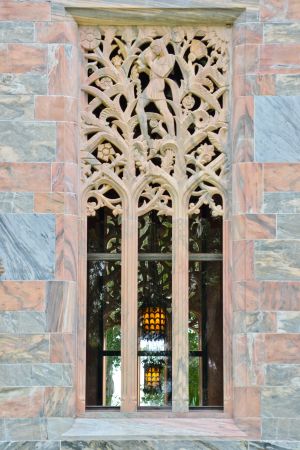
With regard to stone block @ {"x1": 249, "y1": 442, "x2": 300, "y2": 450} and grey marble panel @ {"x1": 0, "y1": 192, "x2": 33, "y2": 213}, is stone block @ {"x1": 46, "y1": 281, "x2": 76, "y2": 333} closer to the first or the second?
grey marble panel @ {"x1": 0, "y1": 192, "x2": 33, "y2": 213}

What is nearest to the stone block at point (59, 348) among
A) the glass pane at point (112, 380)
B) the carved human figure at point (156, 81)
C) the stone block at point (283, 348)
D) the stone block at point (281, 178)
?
the glass pane at point (112, 380)

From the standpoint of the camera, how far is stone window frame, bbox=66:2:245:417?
11.4 m

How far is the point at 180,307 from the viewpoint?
11461 millimetres

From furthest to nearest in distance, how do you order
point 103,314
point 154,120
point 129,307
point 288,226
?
1. point 154,120
2. point 103,314
3. point 129,307
4. point 288,226

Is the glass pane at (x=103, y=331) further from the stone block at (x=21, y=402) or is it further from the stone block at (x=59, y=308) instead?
the stone block at (x=21, y=402)

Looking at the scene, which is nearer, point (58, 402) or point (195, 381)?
point (58, 402)

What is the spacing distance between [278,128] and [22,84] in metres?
2.33

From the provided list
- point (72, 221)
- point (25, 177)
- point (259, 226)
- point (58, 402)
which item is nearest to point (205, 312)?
point (259, 226)

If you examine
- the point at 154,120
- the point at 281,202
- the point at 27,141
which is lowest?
the point at 281,202

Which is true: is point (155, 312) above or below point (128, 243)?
below

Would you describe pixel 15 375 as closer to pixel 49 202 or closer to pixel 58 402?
pixel 58 402

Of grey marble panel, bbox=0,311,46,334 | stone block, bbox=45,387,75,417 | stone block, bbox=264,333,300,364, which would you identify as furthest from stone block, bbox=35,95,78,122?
stone block, bbox=264,333,300,364

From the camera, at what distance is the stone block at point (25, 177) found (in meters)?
11.2

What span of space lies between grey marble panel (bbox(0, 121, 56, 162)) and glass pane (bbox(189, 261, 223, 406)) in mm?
1698
